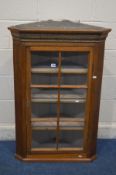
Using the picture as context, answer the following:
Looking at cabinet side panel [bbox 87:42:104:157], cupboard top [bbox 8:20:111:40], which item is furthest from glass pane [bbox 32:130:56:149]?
cupboard top [bbox 8:20:111:40]

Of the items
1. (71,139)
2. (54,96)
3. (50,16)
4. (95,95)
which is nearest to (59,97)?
(54,96)

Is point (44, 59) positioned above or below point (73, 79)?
above

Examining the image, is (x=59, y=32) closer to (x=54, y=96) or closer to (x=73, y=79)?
(x=73, y=79)

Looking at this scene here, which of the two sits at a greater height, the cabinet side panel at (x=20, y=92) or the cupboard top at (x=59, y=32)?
the cupboard top at (x=59, y=32)

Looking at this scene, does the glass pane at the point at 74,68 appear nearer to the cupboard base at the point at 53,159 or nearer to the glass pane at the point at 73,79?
the glass pane at the point at 73,79

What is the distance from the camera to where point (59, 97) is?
236 cm

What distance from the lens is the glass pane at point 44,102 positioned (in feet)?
7.79

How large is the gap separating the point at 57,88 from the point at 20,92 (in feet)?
1.00

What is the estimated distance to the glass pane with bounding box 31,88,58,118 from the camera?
237cm

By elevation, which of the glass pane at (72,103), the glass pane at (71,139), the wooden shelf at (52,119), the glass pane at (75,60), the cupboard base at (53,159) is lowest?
the cupboard base at (53,159)

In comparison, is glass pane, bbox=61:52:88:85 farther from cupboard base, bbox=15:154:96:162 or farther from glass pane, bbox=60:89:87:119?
cupboard base, bbox=15:154:96:162

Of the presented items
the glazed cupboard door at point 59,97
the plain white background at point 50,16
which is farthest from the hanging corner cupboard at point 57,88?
the plain white background at point 50,16

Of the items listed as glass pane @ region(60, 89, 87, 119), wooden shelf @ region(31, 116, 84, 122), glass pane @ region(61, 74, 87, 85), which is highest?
glass pane @ region(61, 74, 87, 85)

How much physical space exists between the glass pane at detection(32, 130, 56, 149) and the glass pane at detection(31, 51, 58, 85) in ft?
1.53
